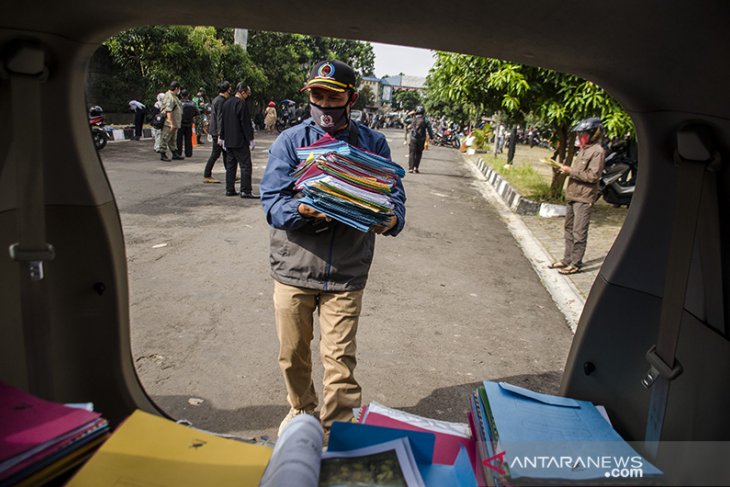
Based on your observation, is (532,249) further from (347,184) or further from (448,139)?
(448,139)

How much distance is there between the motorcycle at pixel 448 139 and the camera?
32.6 meters

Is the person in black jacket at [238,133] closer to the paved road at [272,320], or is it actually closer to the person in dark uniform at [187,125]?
the paved road at [272,320]

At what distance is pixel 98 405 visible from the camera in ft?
6.02

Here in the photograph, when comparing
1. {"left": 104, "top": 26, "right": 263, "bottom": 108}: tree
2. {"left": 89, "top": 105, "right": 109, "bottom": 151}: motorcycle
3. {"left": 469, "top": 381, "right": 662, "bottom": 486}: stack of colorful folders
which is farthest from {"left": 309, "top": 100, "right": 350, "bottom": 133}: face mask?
{"left": 104, "top": 26, "right": 263, "bottom": 108}: tree

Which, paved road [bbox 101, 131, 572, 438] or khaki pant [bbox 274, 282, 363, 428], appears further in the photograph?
paved road [bbox 101, 131, 572, 438]

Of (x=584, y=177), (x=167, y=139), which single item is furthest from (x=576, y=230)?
(x=167, y=139)

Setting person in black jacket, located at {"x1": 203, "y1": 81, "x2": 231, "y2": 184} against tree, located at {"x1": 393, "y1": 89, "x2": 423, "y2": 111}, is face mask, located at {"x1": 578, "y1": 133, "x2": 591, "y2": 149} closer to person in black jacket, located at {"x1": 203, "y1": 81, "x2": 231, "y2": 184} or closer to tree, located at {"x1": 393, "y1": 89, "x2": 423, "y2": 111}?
person in black jacket, located at {"x1": 203, "y1": 81, "x2": 231, "y2": 184}

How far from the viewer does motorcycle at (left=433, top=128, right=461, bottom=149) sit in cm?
3256

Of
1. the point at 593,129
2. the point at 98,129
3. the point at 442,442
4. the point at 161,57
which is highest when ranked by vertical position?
Result: the point at 161,57

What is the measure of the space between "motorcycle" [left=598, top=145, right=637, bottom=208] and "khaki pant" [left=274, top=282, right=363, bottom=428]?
9.69 metres

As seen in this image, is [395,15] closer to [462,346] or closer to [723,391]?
[723,391]

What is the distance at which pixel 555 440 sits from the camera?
1.37 m

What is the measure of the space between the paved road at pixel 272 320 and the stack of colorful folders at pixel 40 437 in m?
1.97

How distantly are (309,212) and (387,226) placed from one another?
1.16 ft
